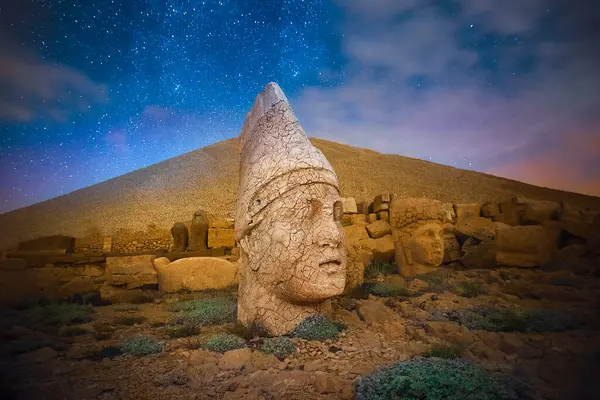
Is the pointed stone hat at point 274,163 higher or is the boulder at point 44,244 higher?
the pointed stone hat at point 274,163

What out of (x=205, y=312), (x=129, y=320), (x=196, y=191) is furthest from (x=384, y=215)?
(x=196, y=191)

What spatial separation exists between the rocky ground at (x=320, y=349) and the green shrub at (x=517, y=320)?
0.6 inches

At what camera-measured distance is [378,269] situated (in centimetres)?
925

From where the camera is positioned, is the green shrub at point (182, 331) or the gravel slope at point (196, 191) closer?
the green shrub at point (182, 331)

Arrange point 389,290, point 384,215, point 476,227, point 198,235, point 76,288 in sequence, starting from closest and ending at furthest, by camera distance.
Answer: point 389,290, point 76,288, point 476,227, point 384,215, point 198,235

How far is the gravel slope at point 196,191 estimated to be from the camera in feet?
89.4

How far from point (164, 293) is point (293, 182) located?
529 cm

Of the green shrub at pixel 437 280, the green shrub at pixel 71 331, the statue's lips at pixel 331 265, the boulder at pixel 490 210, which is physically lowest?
the green shrub at pixel 71 331

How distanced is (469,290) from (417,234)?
7.61 feet

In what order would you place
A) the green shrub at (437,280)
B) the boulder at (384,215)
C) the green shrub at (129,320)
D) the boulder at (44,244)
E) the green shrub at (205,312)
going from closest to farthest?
1. the green shrub at (205,312)
2. the green shrub at (129,320)
3. the green shrub at (437,280)
4. the boulder at (44,244)
5. the boulder at (384,215)

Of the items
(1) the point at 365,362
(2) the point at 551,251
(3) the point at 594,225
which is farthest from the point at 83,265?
(3) the point at 594,225

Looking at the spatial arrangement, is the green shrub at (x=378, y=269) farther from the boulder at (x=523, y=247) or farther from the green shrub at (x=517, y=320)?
the green shrub at (x=517, y=320)

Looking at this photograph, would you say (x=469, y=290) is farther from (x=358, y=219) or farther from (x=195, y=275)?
(x=195, y=275)

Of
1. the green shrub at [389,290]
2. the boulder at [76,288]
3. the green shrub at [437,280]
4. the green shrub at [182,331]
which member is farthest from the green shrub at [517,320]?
the boulder at [76,288]
